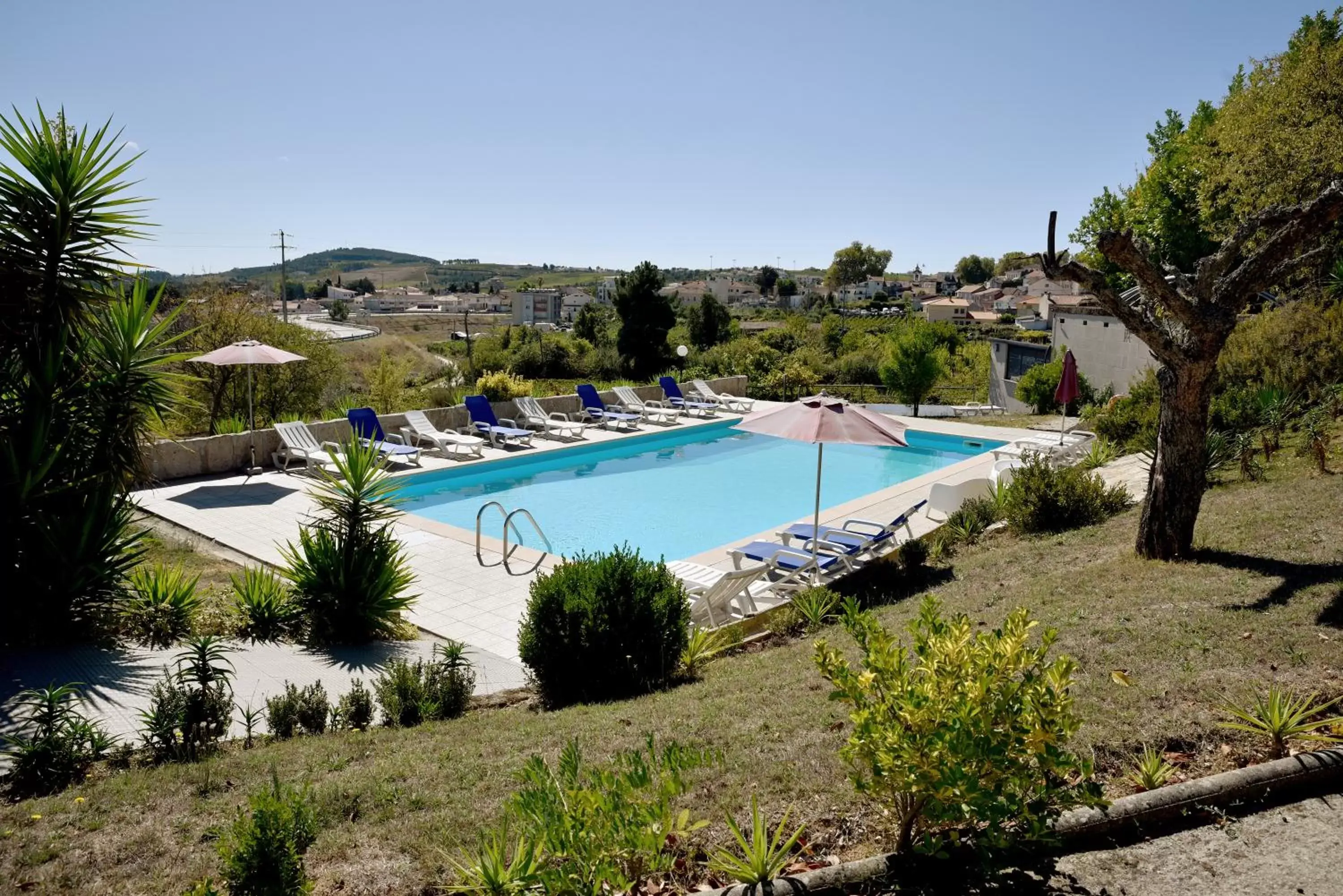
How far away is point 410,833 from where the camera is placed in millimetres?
3197

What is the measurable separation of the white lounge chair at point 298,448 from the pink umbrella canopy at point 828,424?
7.91m

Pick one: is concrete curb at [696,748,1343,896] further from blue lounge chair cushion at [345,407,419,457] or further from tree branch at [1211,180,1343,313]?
blue lounge chair cushion at [345,407,419,457]

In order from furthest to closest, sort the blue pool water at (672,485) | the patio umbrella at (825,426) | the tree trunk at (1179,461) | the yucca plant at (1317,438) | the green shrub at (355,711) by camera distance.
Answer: the blue pool water at (672,485), the yucca plant at (1317,438), the patio umbrella at (825,426), the tree trunk at (1179,461), the green shrub at (355,711)

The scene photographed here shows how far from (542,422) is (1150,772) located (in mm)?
15126

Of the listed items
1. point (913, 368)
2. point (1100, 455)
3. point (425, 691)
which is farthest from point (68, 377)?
point (913, 368)

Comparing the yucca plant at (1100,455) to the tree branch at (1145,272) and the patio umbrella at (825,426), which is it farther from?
the tree branch at (1145,272)

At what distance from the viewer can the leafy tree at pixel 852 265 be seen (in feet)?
448

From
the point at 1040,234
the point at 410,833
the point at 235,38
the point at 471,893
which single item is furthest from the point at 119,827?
the point at 235,38

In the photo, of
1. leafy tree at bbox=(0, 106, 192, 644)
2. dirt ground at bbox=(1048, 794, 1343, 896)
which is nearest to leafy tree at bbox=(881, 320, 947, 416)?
leafy tree at bbox=(0, 106, 192, 644)

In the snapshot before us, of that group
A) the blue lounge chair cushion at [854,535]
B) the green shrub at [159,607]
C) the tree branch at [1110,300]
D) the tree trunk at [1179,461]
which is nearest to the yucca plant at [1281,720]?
the tree trunk at [1179,461]

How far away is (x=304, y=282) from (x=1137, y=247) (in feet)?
603

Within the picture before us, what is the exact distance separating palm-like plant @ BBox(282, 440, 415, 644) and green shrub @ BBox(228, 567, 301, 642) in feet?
0.39

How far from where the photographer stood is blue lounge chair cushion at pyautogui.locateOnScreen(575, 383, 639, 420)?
61.6 feet

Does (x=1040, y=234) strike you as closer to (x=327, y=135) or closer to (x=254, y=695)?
(x=254, y=695)
